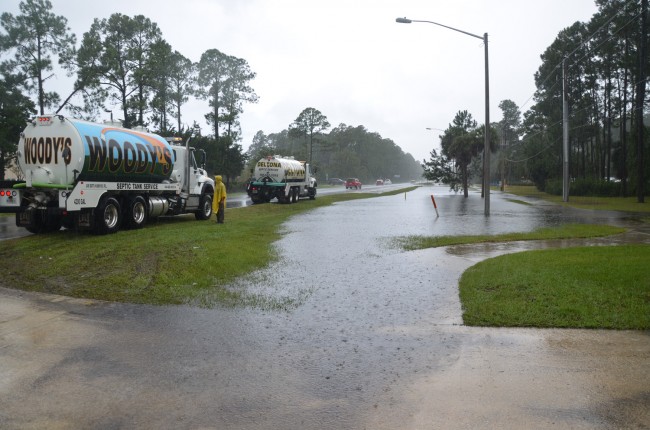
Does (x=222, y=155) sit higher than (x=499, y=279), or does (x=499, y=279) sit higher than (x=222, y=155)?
(x=222, y=155)

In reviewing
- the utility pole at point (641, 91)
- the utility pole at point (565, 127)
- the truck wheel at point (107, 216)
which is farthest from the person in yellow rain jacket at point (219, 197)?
the utility pole at point (641, 91)

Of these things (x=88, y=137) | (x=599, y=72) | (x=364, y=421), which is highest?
(x=599, y=72)

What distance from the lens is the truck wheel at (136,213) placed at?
53.6 feet

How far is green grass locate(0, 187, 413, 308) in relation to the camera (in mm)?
8461

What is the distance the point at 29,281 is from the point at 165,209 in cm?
923

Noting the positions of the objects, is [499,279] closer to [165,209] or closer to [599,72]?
[165,209]

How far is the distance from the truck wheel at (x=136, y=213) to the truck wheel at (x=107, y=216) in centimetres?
68

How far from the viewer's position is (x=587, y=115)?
6084 centimetres

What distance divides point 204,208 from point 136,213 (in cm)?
448

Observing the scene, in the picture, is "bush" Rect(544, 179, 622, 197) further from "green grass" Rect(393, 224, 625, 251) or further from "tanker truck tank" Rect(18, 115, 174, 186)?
"tanker truck tank" Rect(18, 115, 174, 186)

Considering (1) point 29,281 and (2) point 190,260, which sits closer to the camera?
(1) point 29,281

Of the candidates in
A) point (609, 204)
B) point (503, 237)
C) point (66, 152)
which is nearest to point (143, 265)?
point (66, 152)

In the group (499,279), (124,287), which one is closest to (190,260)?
(124,287)

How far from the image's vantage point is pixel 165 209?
18578 millimetres
